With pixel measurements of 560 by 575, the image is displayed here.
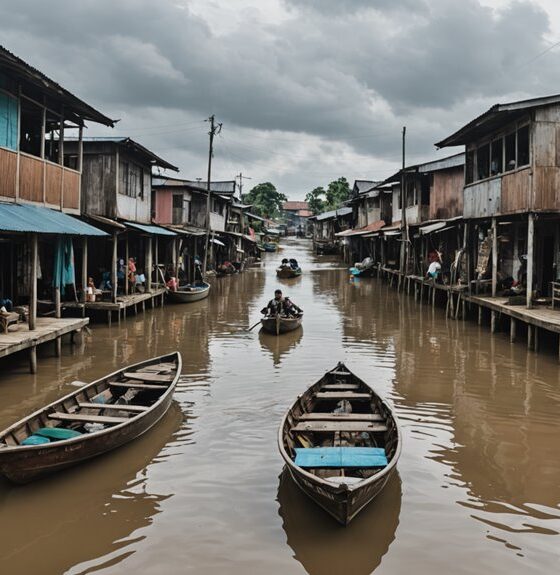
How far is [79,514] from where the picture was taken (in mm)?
6578

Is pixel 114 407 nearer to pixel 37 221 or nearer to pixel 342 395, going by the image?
pixel 342 395

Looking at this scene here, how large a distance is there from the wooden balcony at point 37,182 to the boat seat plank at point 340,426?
8.89 metres

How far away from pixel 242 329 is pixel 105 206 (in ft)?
23.0

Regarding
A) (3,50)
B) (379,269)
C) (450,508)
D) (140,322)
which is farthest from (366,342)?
(379,269)

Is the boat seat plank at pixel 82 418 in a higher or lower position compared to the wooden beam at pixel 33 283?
lower

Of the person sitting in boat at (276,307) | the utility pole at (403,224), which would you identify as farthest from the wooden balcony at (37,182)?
the utility pole at (403,224)

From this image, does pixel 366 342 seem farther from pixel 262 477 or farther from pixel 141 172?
pixel 141 172

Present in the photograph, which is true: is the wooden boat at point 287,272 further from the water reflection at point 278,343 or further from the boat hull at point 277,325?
the boat hull at point 277,325

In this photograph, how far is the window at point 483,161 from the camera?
2034cm

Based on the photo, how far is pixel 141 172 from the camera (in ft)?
80.0

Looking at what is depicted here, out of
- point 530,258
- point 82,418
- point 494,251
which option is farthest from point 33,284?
point 494,251

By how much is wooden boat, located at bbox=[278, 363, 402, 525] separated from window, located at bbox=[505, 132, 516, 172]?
10756 millimetres

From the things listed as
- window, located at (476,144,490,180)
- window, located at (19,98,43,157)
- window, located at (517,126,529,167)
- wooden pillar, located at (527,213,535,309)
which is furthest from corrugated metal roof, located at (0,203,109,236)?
window, located at (476,144,490,180)

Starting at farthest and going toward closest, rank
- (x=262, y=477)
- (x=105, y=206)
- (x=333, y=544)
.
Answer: (x=105, y=206), (x=262, y=477), (x=333, y=544)
